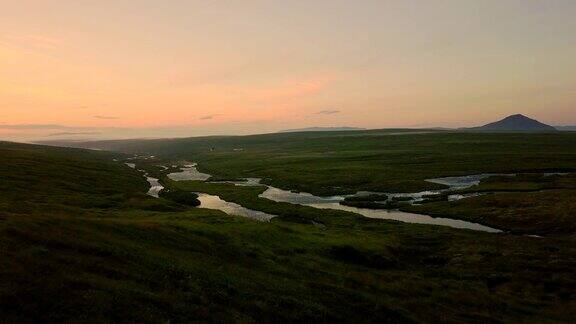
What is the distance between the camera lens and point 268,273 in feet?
126

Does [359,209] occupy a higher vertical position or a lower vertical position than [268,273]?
lower

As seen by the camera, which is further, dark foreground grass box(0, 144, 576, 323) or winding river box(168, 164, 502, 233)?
winding river box(168, 164, 502, 233)

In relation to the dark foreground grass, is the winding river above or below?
below

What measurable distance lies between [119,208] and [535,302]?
66.0 meters

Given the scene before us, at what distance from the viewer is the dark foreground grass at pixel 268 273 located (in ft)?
77.3

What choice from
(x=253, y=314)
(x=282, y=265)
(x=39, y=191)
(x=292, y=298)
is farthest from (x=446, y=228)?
(x=39, y=191)

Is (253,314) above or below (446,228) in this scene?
above

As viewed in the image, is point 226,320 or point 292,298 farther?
point 292,298

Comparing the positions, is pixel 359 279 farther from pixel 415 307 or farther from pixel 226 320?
pixel 226 320

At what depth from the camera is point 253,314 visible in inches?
1051

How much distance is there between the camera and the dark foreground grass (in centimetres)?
2356

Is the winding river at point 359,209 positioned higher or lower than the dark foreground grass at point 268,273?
lower

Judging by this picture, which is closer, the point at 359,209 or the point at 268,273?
the point at 268,273

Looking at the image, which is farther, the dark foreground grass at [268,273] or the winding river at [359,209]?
the winding river at [359,209]
